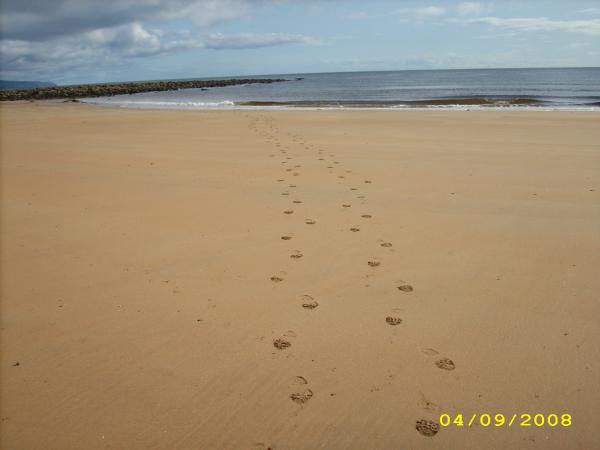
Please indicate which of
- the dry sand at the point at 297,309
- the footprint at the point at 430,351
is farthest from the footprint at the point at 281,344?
the footprint at the point at 430,351

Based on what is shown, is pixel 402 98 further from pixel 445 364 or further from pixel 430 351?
pixel 445 364

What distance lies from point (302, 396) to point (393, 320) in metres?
1.01

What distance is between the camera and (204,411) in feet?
7.29

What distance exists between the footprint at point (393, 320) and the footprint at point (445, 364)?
0.44 metres

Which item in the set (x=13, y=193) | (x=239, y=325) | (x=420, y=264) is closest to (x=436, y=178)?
(x=420, y=264)

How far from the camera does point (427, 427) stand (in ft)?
6.97

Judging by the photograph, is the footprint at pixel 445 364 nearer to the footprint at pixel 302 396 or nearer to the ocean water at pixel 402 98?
the footprint at pixel 302 396

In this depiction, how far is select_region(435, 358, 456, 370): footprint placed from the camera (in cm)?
251

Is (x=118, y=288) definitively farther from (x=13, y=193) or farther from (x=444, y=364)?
(x=13, y=193)

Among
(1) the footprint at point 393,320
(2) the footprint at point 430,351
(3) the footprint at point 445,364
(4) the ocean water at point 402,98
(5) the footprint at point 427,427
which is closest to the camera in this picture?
(5) the footprint at point 427,427
